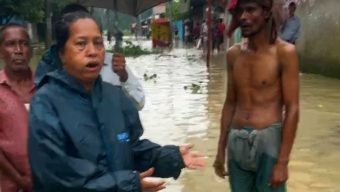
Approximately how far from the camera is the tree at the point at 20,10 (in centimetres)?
2961

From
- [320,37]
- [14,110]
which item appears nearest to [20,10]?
[320,37]

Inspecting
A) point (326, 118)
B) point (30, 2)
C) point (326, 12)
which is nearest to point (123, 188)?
point (326, 118)

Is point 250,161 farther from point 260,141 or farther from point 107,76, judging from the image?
point 107,76

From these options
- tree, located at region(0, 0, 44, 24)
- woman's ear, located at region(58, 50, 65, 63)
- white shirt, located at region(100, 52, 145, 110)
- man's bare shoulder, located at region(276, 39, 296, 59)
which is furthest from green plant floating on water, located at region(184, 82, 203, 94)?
tree, located at region(0, 0, 44, 24)

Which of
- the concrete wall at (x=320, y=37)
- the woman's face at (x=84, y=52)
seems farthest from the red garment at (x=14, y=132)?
the concrete wall at (x=320, y=37)

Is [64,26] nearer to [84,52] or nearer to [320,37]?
[84,52]

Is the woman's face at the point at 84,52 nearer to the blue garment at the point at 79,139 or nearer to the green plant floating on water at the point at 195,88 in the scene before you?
the blue garment at the point at 79,139

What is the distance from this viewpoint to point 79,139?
2.22 m

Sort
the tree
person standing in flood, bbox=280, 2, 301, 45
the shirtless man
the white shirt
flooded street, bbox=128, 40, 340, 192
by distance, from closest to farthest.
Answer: the shirtless man < the white shirt < flooded street, bbox=128, 40, 340, 192 < person standing in flood, bbox=280, 2, 301, 45 < the tree

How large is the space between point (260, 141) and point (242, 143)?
11 centimetres

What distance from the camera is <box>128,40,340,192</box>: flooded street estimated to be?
562 cm

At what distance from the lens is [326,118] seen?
857 cm

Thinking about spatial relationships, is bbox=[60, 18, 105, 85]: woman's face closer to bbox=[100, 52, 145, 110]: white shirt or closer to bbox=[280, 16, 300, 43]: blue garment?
bbox=[100, 52, 145, 110]: white shirt

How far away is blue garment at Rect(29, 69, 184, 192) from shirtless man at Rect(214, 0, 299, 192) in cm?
123
